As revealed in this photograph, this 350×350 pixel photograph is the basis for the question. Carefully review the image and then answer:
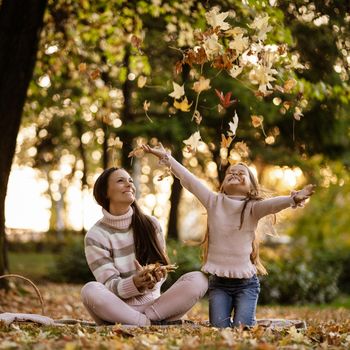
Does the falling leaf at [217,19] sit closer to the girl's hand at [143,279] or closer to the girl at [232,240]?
the girl at [232,240]

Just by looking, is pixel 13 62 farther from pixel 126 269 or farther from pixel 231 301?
pixel 231 301

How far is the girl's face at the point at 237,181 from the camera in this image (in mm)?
5645

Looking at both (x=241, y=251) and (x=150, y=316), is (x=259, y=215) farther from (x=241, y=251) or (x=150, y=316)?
(x=150, y=316)

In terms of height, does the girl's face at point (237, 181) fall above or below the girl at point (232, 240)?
above

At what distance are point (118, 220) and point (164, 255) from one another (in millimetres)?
476

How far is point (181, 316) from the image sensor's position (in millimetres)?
5598

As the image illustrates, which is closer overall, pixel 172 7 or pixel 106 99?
pixel 172 7

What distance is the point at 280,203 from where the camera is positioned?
5277 millimetres

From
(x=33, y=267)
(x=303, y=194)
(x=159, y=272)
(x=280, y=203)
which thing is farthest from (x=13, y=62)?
(x=33, y=267)

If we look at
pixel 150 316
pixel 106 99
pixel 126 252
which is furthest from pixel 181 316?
pixel 106 99

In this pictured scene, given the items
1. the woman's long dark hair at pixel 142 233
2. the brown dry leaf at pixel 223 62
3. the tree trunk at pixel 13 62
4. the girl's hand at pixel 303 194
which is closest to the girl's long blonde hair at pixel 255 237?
the woman's long dark hair at pixel 142 233

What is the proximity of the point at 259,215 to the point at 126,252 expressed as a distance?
111 centimetres

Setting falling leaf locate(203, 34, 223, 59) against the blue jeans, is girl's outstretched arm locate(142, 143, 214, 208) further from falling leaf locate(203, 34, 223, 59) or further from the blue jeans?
falling leaf locate(203, 34, 223, 59)

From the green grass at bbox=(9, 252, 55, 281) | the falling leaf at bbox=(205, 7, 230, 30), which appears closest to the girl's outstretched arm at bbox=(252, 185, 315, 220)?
the falling leaf at bbox=(205, 7, 230, 30)
